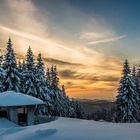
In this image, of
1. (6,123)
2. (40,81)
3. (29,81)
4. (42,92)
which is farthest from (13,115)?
(40,81)

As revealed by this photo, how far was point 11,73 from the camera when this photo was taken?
51594 mm

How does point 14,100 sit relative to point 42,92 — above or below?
below

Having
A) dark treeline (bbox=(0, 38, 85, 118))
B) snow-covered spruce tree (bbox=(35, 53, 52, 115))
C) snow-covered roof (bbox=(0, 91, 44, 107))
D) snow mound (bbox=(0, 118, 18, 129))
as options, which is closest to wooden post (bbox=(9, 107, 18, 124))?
snow mound (bbox=(0, 118, 18, 129))

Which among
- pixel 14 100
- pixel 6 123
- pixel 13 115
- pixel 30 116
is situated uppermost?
pixel 14 100

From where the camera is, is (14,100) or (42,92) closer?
(14,100)

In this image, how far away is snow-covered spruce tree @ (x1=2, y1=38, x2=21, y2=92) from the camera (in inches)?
2017

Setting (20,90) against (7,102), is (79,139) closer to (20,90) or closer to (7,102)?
(7,102)

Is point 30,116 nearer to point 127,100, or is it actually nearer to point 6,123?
point 6,123

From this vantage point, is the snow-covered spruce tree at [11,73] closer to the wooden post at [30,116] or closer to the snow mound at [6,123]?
the wooden post at [30,116]

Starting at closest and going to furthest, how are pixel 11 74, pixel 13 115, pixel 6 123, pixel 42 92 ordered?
pixel 6 123, pixel 13 115, pixel 11 74, pixel 42 92

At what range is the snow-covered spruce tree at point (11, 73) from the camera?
51.2 meters

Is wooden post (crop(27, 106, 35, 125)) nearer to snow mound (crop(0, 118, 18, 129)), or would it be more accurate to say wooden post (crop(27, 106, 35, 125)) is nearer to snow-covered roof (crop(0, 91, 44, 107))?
snow-covered roof (crop(0, 91, 44, 107))

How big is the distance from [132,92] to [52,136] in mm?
37187

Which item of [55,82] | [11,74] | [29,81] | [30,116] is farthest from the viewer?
[55,82]
